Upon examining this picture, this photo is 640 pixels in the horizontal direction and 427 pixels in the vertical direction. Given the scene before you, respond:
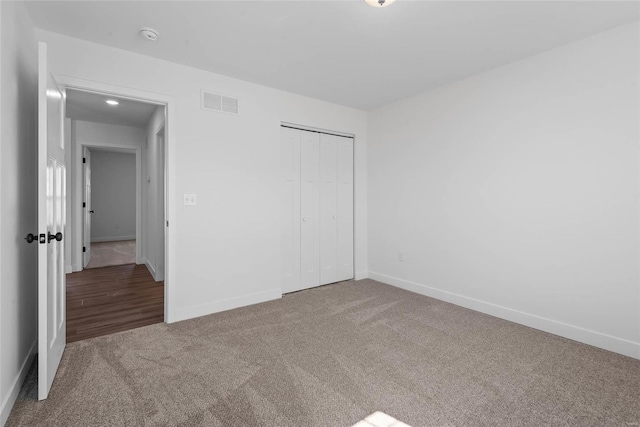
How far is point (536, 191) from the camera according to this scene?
2.81 m

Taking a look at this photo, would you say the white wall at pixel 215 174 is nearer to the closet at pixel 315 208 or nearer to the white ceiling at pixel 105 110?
the closet at pixel 315 208

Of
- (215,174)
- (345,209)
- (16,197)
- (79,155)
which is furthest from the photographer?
(79,155)

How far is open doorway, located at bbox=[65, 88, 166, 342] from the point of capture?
3218 millimetres

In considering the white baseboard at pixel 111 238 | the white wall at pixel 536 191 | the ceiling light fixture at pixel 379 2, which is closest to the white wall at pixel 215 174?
the white wall at pixel 536 191

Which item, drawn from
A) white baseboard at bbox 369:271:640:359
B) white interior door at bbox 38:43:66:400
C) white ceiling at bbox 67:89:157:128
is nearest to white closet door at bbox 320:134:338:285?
white baseboard at bbox 369:271:640:359

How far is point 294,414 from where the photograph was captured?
168cm

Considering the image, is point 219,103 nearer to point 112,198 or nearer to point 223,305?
point 223,305

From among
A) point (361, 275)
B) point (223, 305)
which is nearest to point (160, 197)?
point (223, 305)

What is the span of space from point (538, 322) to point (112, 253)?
7.59 m

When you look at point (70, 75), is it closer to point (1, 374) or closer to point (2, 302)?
point (2, 302)

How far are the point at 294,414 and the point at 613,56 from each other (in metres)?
3.41

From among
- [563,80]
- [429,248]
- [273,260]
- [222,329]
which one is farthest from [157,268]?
[563,80]

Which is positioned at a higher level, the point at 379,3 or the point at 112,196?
the point at 379,3

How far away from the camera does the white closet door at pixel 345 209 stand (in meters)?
4.40
